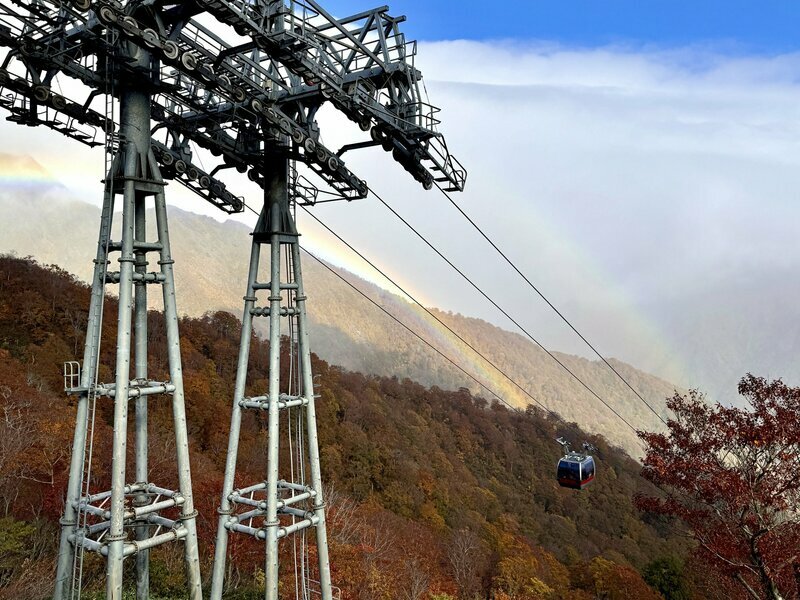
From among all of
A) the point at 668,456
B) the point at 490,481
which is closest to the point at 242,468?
the point at 668,456

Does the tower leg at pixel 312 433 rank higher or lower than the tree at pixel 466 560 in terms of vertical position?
higher

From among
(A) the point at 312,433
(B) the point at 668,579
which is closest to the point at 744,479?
(A) the point at 312,433

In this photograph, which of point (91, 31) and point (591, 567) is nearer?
point (91, 31)

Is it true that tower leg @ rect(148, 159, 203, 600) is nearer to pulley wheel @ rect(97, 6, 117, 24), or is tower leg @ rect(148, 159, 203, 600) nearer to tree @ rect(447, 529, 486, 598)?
pulley wheel @ rect(97, 6, 117, 24)

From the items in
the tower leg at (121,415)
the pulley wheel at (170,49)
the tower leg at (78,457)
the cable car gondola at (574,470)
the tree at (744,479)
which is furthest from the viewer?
the cable car gondola at (574,470)

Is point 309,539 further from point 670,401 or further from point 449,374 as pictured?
point 449,374

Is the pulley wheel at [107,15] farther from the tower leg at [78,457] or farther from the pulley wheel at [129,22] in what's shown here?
the tower leg at [78,457]

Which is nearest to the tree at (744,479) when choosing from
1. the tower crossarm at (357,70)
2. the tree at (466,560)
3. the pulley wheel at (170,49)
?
the tower crossarm at (357,70)
